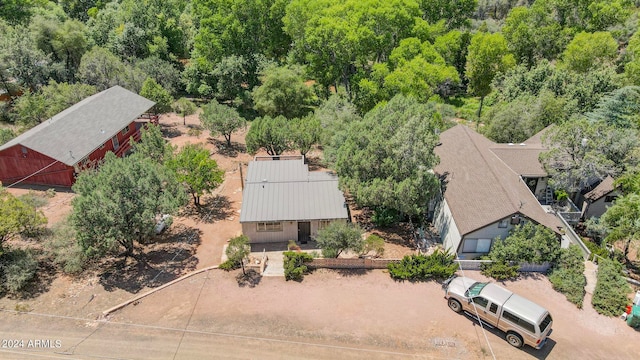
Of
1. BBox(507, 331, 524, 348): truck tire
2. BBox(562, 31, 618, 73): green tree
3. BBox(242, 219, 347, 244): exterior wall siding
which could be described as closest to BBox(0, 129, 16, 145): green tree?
BBox(242, 219, 347, 244): exterior wall siding

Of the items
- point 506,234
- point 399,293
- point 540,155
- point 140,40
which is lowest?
point 399,293

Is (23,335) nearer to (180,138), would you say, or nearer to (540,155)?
(180,138)

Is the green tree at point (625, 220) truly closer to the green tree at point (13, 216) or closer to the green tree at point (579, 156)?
the green tree at point (579, 156)

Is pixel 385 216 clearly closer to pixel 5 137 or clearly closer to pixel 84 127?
pixel 84 127

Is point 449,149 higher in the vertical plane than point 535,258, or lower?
higher

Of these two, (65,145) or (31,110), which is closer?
(65,145)

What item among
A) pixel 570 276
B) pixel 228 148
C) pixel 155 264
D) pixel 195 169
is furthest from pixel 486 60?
pixel 155 264

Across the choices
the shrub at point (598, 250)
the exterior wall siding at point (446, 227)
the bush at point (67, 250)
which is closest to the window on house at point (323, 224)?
the exterior wall siding at point (446, 227)

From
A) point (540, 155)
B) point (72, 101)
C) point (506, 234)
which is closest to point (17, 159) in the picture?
point (72, 101)
